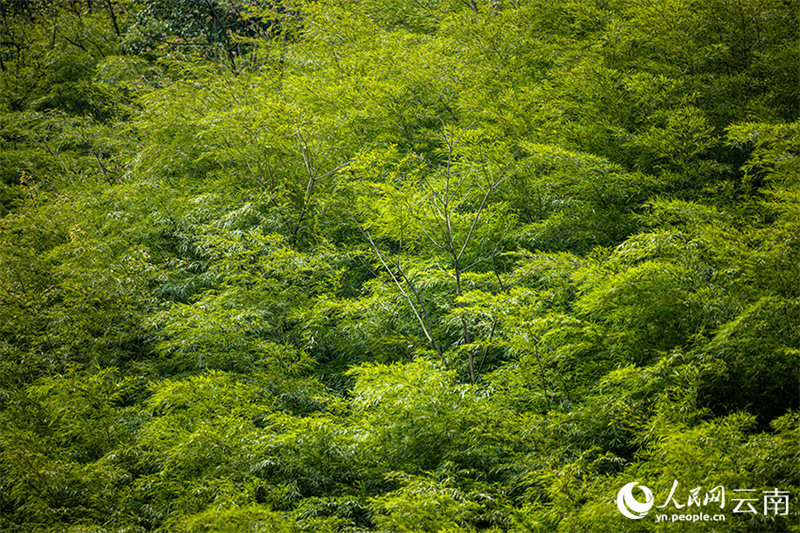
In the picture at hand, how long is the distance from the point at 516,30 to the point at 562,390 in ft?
25.1

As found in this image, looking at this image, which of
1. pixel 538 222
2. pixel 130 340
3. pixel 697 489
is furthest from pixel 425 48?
pixel 697 489

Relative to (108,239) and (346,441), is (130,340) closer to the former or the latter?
(108,239)

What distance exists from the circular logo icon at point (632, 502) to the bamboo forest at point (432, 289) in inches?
1.1

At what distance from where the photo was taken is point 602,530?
10.6ft

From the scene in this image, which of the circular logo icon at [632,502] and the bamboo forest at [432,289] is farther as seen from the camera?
the bamboo forest at [432,289]

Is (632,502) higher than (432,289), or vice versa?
(632,502)

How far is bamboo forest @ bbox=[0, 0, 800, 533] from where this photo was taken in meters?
3.99

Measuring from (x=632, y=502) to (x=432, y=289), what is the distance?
11.7 feet

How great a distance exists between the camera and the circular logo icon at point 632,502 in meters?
3.27

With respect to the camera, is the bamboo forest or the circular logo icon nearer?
the circular logo icon

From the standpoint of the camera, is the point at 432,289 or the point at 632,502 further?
the point at 432,289

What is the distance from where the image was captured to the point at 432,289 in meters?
6.57

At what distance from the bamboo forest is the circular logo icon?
27 mm

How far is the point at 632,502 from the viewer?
3377mm
